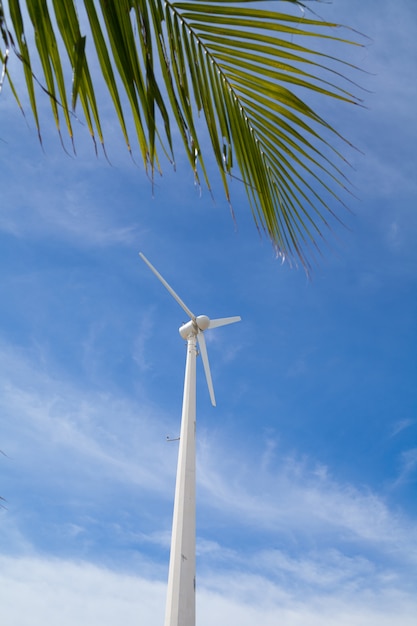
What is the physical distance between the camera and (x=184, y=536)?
15305mm

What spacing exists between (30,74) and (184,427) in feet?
55.9

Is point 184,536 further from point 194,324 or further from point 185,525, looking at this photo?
point 194,324

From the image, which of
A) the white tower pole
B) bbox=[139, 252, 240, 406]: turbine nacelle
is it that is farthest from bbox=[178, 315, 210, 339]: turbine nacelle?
the white tower pole

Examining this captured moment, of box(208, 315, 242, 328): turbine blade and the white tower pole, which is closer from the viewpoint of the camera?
the white tower pole

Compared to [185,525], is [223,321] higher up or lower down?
higher up

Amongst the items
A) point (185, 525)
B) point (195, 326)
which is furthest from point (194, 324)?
point (185, 525)

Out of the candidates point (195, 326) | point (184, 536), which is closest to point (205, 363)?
point (195, 326)

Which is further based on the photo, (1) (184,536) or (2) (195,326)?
(2) (195,326)

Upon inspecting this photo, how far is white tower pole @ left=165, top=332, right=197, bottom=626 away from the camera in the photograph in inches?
562

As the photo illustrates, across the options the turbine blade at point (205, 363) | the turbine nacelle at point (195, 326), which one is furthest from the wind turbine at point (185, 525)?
the turbine nacelle at point (195, 326)

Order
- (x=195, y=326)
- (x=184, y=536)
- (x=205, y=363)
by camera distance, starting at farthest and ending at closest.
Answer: (x=195, y=326) → (x=205, y=363) → (x=184, y=536)

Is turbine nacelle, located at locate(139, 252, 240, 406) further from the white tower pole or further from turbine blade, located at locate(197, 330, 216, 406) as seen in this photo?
the white tower pole

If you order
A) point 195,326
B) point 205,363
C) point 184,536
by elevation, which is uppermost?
point 195,326

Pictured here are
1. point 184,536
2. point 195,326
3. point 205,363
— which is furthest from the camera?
point 195,326
